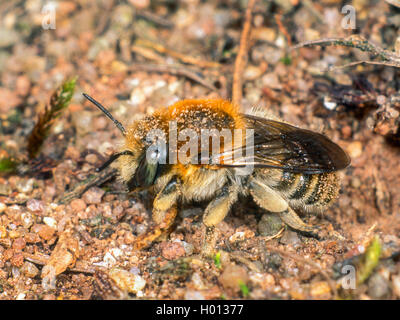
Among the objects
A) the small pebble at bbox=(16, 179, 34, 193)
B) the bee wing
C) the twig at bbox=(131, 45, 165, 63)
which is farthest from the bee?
the twig at bbox=(131, 45, 165, 63)

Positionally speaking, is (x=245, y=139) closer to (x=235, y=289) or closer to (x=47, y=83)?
(x=235, y=289)

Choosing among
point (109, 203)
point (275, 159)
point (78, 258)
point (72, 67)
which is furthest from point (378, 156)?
point (72, 67)

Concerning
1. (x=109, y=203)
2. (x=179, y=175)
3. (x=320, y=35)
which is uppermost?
(x=320, y=35)

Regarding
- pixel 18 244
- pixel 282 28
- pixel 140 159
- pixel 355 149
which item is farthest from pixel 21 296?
pixel 282 28

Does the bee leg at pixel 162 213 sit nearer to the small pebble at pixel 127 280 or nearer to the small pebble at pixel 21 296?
the small pebble at pixel 127 280

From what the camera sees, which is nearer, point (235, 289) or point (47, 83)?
point (235, 289)

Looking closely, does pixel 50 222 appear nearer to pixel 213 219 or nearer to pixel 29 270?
pixel 29 270
